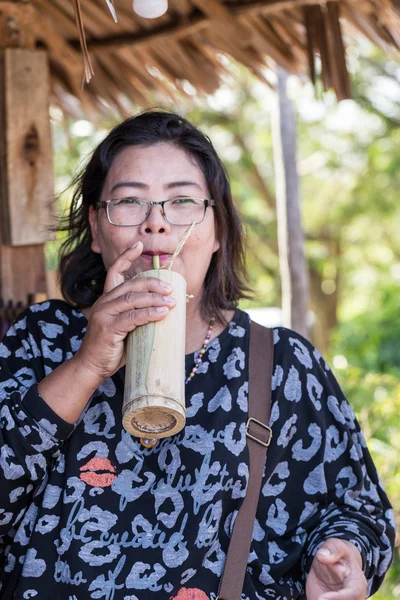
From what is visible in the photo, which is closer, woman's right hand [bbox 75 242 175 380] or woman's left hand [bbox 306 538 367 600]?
woman's right hand [bbox 75 242 175 380]

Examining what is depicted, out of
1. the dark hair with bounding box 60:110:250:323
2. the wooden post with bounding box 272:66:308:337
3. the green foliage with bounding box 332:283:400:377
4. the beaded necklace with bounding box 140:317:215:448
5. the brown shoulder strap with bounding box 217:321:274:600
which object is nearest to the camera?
the brown shoulder strap with bounding box 217:321:274:600

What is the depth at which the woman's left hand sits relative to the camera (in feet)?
6.33

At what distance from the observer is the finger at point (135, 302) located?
1.75 meters

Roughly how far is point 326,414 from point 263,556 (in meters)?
0.44

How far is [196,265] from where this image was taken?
2.19 m

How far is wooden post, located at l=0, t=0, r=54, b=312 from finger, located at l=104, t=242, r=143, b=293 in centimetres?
145

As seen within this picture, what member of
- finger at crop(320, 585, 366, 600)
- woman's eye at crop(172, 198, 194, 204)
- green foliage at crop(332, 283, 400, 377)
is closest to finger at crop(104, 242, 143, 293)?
woman's eye at crop(172, 198, 194, 204)

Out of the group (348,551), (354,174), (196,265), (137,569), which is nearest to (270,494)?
(348,551)

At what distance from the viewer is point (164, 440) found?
2.17m

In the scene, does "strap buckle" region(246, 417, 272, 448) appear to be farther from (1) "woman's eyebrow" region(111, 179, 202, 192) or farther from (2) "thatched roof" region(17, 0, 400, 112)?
(2) "thatched roof" region(17, 0, 400, 112)

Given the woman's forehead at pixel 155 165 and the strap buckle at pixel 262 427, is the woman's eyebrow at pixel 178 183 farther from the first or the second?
the strap buckle at pixel 262 427

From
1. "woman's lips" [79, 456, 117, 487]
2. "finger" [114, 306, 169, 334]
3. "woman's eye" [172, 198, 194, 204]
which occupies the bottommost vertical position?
"woman's lips" [79, 456, 117, 487]

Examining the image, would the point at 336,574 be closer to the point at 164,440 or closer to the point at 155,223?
the point at 164,440

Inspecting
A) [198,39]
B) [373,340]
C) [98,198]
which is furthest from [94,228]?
[373,340]
